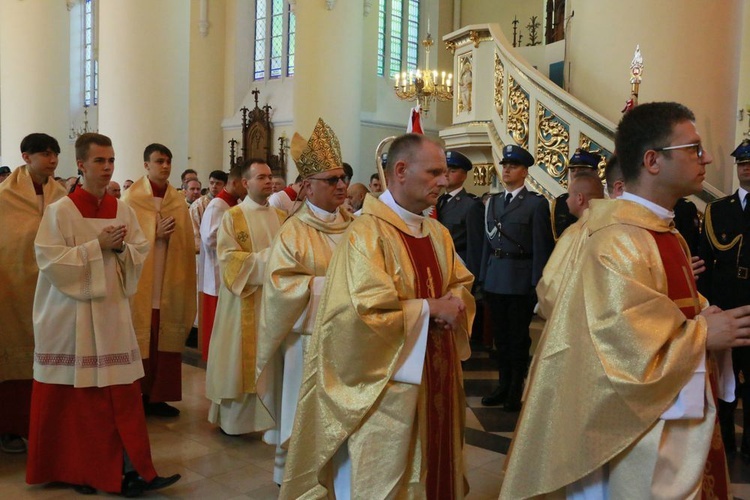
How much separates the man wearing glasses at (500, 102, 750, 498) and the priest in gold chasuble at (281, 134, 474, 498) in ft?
1.50

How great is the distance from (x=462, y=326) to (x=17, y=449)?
320 cm

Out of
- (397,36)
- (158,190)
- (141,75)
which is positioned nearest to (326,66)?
(397,36)

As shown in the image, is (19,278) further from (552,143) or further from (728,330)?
(552,143)

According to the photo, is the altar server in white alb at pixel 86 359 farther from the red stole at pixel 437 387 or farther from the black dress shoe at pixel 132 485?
the red stole at pixel 437 387

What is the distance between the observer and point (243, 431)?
4605mm

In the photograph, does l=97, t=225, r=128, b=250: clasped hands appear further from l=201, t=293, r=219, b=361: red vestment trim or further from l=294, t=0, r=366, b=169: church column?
l=294, t=0, r=366, b=169: church column

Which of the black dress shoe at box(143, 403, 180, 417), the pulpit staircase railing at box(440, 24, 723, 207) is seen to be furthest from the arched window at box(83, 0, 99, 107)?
the black dress shoe at box(143, 403, 180, 417)

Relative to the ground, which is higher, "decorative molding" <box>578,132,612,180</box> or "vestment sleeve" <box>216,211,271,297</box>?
"decorative molding" <box>578,132,612,180</box>

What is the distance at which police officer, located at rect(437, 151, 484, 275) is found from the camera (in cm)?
616

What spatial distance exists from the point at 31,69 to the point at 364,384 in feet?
41.5

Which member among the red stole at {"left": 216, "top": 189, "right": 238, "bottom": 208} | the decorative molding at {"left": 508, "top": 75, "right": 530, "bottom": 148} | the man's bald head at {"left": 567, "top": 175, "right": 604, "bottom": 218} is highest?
the decorative molding at {"left": 508, "top": 75, "right": 530, "bottom": 148}

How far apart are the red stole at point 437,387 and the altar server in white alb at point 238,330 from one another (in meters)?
1.80

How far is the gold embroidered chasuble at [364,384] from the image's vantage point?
2.52 m

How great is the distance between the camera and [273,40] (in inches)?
760
